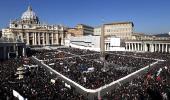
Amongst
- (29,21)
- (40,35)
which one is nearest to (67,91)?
(40,35)

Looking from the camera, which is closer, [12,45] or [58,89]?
[58,89]

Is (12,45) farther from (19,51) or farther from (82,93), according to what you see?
(82,93)

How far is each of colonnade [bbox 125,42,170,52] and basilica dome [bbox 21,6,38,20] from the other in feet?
208

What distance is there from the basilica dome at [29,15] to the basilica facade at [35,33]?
6.36 ft

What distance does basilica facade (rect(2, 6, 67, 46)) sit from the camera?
132 metres

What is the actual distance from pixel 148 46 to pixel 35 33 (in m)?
56.5

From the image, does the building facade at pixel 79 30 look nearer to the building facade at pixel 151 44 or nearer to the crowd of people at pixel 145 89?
the building facade at pixel 151 44

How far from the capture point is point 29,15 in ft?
513

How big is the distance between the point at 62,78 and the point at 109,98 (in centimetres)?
1186

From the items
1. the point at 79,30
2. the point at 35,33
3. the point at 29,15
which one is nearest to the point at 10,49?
the point at 35,33

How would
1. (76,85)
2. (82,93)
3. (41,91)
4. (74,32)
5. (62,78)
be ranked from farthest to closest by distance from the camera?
(74,32)
(62,78)
(76,85)
(82,93)
(41,91)

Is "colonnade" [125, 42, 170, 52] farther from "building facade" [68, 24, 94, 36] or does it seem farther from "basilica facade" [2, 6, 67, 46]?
"building facade" [68, 24, 94, 36]

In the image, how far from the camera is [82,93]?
93.8 ft

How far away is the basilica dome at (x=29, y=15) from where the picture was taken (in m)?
156
